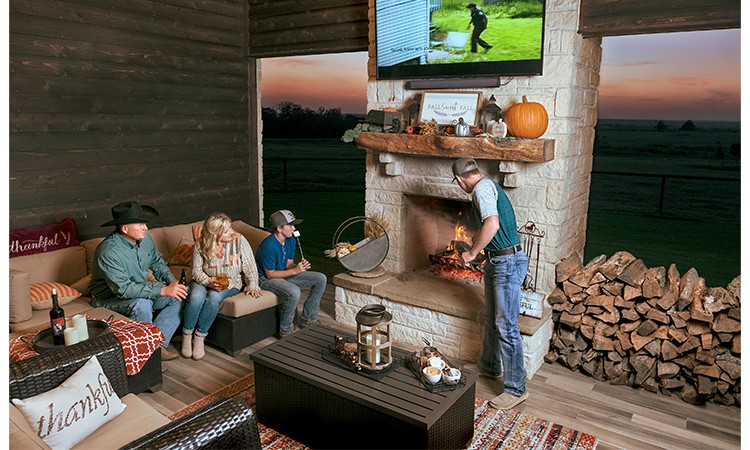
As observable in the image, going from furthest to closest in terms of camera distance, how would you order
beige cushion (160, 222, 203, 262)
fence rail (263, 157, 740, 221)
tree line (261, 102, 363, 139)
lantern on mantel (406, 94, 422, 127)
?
tree line (261, 102, 363, 139) < fence rail (263, 157, 740, 221) < beige cushion (160, 222, 203, 262) < lantern on mantel (406, 94, 422, 127)

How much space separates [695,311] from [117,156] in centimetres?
480

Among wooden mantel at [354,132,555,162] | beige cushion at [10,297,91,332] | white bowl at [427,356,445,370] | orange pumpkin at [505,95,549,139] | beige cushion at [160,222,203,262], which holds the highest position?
orange pumpkin at [505,95,549,139]

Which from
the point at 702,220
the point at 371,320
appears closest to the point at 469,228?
the point at 371,320

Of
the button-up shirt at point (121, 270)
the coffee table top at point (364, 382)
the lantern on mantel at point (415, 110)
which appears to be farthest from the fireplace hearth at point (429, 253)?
the button-up shirt at point (121, 270)

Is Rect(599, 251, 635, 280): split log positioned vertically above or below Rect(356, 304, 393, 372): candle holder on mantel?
above

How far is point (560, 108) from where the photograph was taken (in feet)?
13.0

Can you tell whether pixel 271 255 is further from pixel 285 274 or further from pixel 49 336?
pixel 49 336

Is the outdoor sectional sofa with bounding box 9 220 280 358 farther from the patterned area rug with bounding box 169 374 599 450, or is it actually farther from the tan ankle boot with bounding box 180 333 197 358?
the patterned area rug with bounding box 169 374 599 450

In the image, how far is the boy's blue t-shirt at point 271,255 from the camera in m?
4.46

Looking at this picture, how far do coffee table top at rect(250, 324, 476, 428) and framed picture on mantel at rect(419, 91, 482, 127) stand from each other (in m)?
1.93

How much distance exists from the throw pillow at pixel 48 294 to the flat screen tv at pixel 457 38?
2950 mm

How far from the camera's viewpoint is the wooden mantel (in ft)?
12.7

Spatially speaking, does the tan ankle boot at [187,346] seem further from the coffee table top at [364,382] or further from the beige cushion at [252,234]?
the beige cushion at [252,234]

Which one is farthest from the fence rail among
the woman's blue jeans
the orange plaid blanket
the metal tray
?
the metal tray
